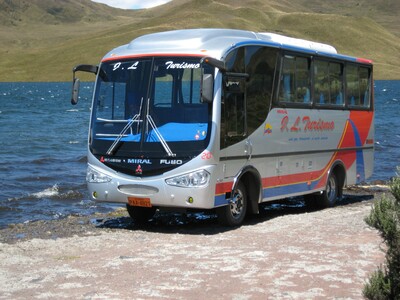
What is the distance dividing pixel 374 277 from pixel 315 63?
10.6 metres

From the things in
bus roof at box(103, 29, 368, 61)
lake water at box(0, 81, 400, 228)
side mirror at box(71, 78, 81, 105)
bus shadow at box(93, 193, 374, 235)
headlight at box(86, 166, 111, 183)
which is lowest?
lake water at box(0, 81, 400, 228)

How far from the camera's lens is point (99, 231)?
14.4m

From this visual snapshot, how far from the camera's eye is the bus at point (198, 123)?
13.5 meters

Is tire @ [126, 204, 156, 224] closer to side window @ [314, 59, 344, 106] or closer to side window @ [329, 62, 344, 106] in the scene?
side window @ [314, 59, 344, 106]

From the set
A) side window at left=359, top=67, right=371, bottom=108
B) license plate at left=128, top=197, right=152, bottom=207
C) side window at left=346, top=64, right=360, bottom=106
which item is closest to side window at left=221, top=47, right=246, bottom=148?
license plate at left=128, top=197, right=152, bottom=207

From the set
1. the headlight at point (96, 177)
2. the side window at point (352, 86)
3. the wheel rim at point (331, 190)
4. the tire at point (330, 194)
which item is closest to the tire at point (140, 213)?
the headlight at point (96, 177)

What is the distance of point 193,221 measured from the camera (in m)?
16.2

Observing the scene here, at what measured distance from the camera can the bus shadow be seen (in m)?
14.7

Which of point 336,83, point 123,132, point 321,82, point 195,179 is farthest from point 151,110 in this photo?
point 336,83

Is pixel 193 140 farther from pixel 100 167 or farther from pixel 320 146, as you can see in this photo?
pixel 320 146

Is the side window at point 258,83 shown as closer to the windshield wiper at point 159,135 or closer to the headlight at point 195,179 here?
the headlight at point 195,179

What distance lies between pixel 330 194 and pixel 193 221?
411cm

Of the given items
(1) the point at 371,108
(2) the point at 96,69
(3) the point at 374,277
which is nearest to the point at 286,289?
(3) the point at 374,277

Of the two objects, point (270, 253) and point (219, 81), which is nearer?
point (270, 253)
